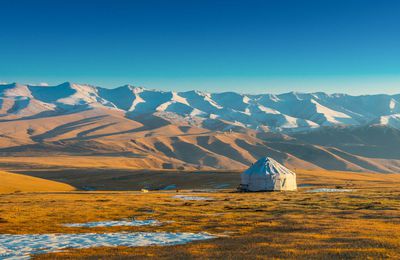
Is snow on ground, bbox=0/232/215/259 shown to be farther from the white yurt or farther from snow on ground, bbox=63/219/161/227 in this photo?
the white yurt

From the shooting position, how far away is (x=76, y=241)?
24.7 m

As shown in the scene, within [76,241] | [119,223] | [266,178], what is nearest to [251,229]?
[119,223]

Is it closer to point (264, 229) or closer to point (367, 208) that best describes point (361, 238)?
point (264, 229)

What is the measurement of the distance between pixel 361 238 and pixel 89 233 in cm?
1489

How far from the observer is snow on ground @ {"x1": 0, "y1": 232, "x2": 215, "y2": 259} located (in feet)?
72.7

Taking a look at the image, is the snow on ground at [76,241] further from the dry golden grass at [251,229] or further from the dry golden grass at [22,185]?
the dry golden grass at [22,185]

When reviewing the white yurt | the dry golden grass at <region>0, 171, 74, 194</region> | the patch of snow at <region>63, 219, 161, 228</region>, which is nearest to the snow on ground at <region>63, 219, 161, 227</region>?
the patch of snow at <region>63, 219, 161, 228</region>

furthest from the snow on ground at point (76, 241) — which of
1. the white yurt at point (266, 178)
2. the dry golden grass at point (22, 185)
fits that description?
the dry golden grass at point (22, 185)

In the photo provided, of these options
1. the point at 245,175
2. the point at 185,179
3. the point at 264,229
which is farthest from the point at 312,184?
the point at 264,229

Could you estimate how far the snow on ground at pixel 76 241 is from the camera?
22172mm

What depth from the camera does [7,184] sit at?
82.4 m

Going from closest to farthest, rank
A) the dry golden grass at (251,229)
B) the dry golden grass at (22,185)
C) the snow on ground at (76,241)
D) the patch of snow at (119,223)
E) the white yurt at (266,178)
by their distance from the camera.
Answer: the dry golden grass at (251,229) < the snow on ground at (76,241) < the patch of snow at (119,223) < the white yurt at (266,178) < the dry golden grass at (22,185)

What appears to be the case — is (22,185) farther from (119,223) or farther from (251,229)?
(251,229)

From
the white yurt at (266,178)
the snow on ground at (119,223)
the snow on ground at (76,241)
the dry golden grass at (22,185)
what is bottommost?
the dry golden grass at (22,185)
